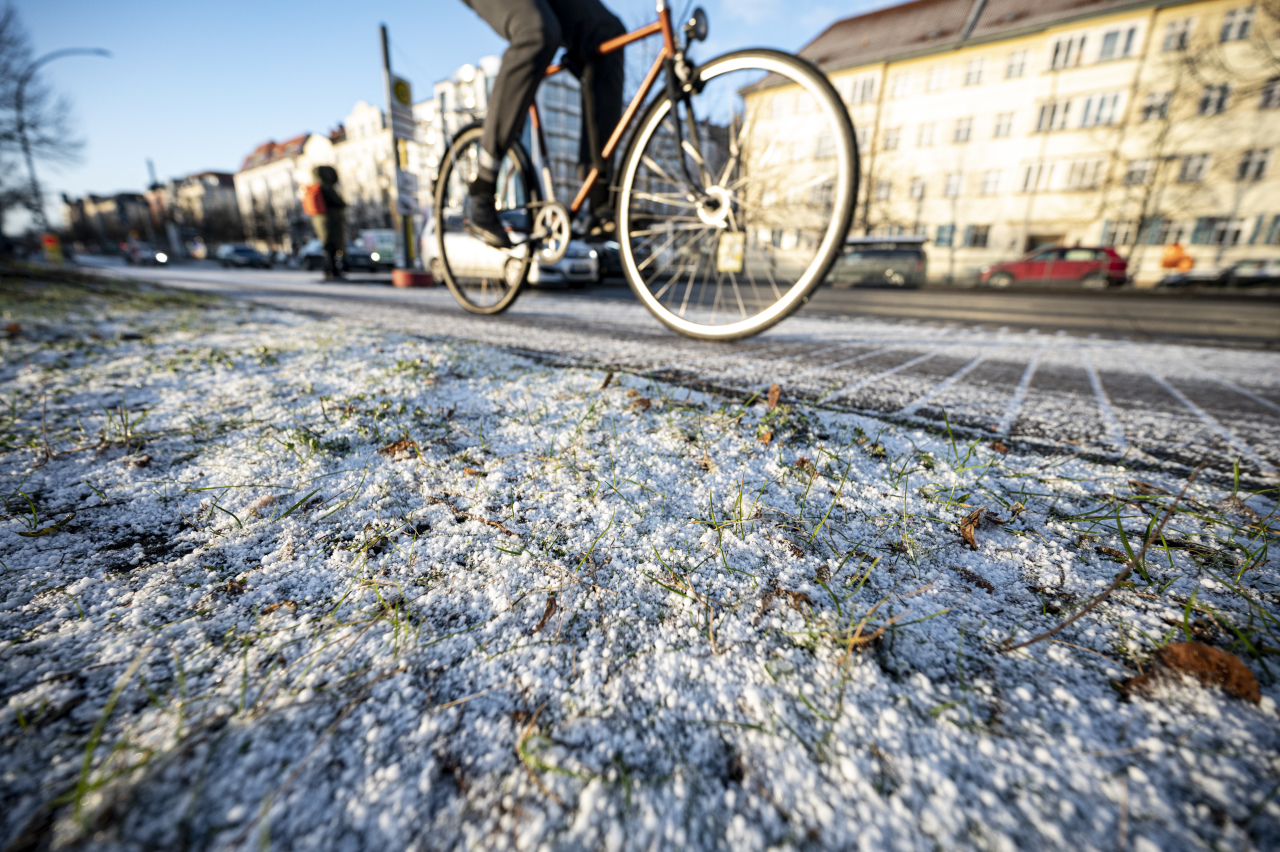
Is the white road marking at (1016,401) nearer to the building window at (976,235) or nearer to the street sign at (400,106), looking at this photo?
the street sign at (400,106)

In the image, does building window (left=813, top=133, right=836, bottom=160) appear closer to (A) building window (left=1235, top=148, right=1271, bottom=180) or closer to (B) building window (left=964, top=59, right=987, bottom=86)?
(A) building window (left=1235, top=148, right=1271, bottom=180)

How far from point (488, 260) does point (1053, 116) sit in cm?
3163

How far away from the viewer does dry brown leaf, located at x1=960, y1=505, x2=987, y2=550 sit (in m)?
0.86

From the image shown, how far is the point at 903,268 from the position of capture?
17969mm

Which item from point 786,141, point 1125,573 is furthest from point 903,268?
point 1125,573

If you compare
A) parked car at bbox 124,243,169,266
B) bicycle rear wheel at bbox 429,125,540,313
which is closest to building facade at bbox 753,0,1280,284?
bicycle rear wheel at bbox 429,125,540,313

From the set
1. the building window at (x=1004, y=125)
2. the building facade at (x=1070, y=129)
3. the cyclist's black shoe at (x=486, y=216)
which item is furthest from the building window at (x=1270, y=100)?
the cyclist's black shoe at (x=486, y=216)

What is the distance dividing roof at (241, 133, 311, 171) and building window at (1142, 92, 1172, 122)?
229ft

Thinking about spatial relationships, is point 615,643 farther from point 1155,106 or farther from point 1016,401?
point 1155,106

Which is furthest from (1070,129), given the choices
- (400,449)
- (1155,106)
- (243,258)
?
(243,258)

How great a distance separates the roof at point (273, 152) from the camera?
57.2 metres

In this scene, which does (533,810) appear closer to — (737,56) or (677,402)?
(677,402)

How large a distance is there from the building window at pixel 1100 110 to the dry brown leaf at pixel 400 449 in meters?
35.2

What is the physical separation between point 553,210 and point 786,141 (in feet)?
3.99
